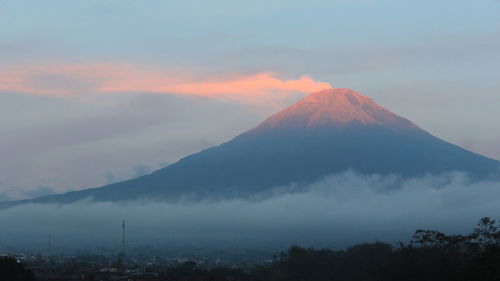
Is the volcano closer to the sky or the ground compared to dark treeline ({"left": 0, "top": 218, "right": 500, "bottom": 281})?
closer to the sky

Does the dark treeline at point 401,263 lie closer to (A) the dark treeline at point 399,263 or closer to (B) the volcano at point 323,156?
(A) the dark treeline at point 399,263

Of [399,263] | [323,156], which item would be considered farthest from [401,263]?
[323,156]

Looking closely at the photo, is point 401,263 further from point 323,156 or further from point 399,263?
point 323,156

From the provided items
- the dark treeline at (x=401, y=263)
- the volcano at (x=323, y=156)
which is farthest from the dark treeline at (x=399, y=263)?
the volcano at (x=323, y=156)

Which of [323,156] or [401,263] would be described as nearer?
[401,263]

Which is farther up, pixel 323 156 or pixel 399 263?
pixel 323 156

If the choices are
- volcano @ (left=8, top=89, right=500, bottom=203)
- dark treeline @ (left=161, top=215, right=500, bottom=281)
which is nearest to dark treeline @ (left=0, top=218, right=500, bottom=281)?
dark treeline @ (left=161, top=215, right=500, bottom=281)

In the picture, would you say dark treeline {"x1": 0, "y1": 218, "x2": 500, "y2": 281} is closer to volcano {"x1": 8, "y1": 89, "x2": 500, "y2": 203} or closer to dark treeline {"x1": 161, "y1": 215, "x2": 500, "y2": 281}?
dark treeline {"x1": 161, "y1": 215, "x2": 500, "y2": 281}

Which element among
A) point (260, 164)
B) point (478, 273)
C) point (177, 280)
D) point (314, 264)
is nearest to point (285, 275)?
point (314, 264)
